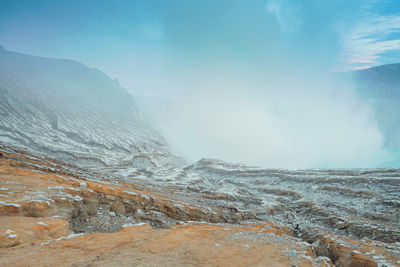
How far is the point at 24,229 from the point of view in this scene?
410 inches

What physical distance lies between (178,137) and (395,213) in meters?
155

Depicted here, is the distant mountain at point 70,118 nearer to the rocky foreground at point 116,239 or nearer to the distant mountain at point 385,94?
the rocky foreground at point 116,239

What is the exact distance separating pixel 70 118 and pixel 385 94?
224379mm

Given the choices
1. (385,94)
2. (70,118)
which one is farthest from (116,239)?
(385,94)

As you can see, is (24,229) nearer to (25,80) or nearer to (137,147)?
(137,147)

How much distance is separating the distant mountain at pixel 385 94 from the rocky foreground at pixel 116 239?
170214mm

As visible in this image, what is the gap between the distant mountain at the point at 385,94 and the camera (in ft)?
459

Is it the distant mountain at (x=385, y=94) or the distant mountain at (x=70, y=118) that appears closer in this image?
the distant mountain at (x=70, y=118)

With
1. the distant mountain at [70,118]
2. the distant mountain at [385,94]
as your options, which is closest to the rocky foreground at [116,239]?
the distant mountain at [70,118]

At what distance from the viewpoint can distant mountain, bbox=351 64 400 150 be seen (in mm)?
140000

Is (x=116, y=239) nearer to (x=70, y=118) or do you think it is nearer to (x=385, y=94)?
(x=70, y=118)

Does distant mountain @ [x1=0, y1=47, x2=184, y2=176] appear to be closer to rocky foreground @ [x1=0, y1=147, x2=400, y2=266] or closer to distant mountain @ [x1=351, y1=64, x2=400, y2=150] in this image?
rocky foreground @ [x1=0, y1=147, x2=400, y2=266]

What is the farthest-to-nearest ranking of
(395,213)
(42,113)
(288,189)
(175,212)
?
1. (42,113)
2. (288,189)
3. (395,213)
4. (175,212)

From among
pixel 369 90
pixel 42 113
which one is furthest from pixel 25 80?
pixel 369 90
